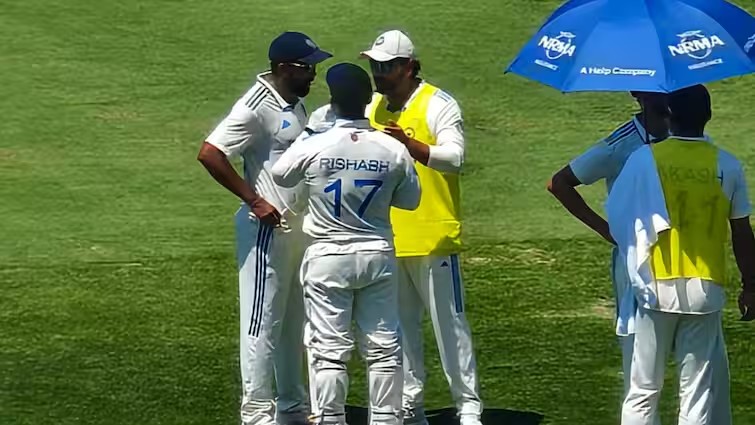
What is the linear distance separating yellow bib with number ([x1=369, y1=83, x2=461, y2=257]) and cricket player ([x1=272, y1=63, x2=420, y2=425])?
50cm

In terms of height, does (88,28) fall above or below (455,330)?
above

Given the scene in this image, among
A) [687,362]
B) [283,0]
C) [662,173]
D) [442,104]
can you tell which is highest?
[283,0]

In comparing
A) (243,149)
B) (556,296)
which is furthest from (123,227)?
(243,149)

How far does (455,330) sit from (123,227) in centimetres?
456

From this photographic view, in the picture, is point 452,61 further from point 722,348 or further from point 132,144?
point 722,348

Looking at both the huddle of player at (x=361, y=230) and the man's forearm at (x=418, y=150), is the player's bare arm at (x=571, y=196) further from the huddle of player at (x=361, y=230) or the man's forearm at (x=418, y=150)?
the man's forearm at (x=418, y=150)

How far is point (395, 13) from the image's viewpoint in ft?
50.6

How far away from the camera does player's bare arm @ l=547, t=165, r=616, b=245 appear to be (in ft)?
21.3

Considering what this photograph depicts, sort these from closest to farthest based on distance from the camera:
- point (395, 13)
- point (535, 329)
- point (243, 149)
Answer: point (243, 149) → point (535, 329) → point (395, 13)

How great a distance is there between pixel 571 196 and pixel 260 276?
1.53 meters

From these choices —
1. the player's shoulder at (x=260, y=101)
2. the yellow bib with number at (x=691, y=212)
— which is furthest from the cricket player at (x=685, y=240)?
the player's shoulder at (x=260, y=101)

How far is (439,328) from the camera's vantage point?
7.20 meters

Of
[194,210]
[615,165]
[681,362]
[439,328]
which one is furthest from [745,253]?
[194,210]

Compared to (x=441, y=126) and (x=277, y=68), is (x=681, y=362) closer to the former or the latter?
(x=441, y=126)
